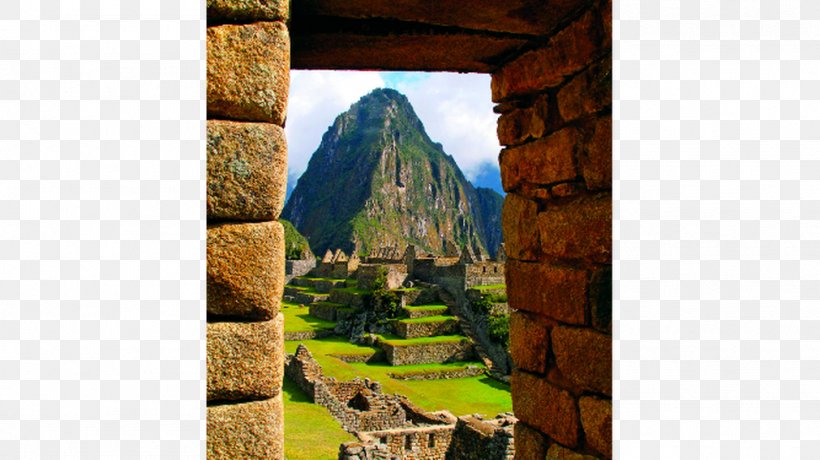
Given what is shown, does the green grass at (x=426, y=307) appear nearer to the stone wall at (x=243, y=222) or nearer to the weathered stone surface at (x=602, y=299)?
the weathered stone surface at (x=602, y=299)

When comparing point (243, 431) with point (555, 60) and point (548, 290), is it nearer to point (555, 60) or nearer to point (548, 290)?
point (548, 290)

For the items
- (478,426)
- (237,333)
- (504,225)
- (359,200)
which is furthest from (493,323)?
(359,200)

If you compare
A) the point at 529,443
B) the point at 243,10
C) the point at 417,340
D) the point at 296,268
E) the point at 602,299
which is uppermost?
the point at 243,10

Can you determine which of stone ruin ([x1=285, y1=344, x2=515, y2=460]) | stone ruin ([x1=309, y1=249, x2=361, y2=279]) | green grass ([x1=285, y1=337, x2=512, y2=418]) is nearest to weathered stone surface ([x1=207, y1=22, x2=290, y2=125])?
stone ruin ([x1=285, y1=344, x2=515, y2=460])

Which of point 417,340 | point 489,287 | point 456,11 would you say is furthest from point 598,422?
point 489,287

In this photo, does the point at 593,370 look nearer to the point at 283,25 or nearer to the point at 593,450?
the point at 593,450

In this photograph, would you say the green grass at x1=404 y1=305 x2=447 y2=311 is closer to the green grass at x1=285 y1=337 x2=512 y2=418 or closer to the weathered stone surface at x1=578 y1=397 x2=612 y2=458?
the green grass at x1=285 y1=337 x2=512 y2=418

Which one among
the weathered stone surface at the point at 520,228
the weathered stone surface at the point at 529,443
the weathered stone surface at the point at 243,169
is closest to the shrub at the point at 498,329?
the weathered stone surface at the point at 520,228
